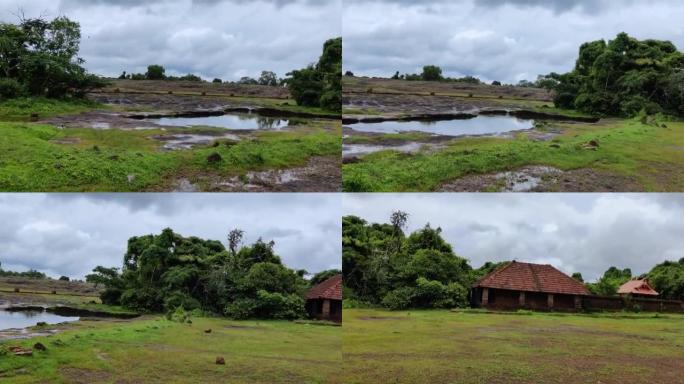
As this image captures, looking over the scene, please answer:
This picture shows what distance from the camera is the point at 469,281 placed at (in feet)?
59.1

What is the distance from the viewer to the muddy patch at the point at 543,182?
1067 cm

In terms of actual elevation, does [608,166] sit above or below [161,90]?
below

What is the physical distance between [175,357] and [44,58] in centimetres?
1157

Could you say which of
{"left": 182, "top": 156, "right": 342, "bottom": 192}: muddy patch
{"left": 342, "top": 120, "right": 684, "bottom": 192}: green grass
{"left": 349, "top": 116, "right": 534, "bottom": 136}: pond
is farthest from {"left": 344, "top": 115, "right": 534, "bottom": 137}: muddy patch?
{"left": 182, "top": 156, "right": 342, "bottom": 192}: muddy patch

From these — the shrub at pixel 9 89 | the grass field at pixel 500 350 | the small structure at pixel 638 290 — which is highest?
the shrub at pixel 9 89

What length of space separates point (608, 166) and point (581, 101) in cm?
1117

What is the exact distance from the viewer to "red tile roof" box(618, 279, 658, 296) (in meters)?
22.5

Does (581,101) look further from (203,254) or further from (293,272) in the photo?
(203,254)

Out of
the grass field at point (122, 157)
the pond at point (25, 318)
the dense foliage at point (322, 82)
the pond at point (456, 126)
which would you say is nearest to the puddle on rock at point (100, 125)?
the grass field at point (122, 157)

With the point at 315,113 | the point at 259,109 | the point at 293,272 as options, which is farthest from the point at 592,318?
the point at 259,109

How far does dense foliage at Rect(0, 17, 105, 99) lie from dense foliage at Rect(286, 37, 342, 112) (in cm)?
650

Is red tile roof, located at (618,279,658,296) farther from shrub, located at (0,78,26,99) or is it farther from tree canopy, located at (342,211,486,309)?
shrub, located at (0,78,26,99)

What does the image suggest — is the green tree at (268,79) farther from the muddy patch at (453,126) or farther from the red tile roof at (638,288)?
the red tile roof at (638,288)

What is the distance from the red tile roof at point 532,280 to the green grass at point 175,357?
266 inches
